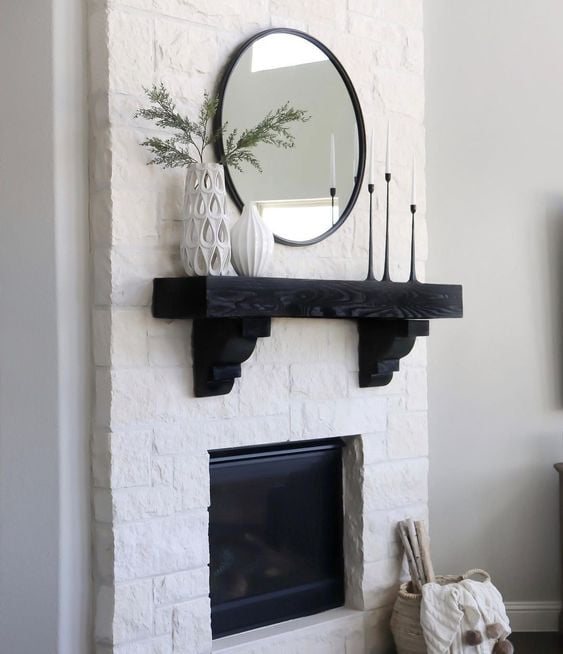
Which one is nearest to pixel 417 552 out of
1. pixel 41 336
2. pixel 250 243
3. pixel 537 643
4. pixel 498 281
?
pixel 537 643

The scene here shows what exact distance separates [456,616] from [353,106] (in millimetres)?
1612

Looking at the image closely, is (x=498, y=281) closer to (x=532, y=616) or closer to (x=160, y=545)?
(x=532, y=616)

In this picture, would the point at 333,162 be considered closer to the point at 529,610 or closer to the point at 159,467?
the point at 159,467

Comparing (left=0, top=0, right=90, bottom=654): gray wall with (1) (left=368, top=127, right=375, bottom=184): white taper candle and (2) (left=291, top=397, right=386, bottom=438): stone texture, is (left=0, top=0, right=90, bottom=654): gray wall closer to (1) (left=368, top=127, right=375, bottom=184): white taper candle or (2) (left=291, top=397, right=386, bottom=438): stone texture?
(2) (left=291, top=397, right=386, bottom=438): stone texture

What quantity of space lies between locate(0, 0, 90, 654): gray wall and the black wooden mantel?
11.0 inches

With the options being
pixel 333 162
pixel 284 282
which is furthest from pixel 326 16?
pixel 284 282

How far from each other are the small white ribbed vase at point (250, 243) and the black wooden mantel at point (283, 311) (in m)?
0.09

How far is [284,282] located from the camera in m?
2.39

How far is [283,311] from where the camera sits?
2.37 meters

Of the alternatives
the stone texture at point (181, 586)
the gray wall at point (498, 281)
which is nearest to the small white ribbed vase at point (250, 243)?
the stone texture at point (181, 586)

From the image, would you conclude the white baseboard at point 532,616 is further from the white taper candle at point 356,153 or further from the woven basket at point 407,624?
the white taper candle at point 356,153

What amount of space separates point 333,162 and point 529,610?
181 centimetres

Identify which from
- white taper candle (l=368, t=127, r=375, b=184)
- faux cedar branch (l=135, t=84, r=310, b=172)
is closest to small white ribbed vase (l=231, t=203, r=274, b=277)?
faux cedar branch (l=135, t=84, r=310, b=172)

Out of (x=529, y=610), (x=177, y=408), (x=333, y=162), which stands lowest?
(x=529, y=610)
